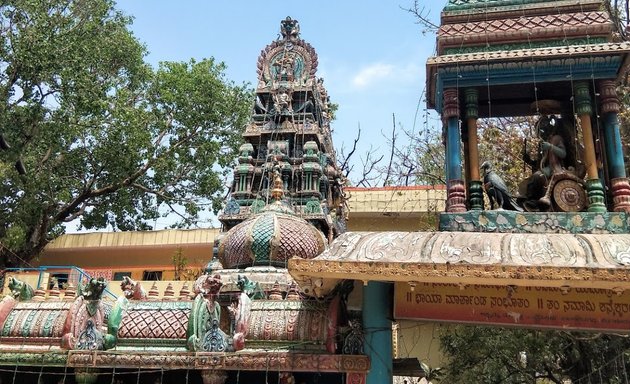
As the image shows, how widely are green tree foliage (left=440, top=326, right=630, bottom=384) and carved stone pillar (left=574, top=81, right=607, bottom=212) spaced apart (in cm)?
435

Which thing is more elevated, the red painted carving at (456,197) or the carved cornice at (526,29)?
the carved cornice at (526,29)

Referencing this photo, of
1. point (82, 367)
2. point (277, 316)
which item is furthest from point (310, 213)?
point (82, 367)

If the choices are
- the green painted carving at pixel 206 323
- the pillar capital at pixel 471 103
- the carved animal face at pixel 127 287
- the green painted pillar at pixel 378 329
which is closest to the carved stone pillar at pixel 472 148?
the pillar capital at pixel 471 103

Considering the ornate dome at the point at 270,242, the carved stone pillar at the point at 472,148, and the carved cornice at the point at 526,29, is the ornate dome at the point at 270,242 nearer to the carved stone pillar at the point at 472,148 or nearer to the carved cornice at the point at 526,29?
the carved stone pillar at the point at 472,148

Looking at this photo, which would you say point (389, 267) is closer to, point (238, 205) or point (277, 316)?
point (277, 316)

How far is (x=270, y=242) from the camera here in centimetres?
1111

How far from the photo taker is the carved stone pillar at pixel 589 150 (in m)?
8.38

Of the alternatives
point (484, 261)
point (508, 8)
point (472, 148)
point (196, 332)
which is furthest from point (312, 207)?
point (484, 261)

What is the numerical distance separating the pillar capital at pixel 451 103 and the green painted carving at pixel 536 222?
1.72 metres

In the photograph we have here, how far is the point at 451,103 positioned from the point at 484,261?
3481 mm

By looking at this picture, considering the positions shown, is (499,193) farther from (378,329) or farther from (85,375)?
(85,375)

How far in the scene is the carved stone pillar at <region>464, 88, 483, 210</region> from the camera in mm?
8992

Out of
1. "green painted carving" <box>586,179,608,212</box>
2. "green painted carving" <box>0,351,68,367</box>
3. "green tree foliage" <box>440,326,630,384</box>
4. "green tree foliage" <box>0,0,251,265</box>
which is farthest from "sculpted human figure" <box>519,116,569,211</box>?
"green tree foliage" <box>0,0,251,265</box>

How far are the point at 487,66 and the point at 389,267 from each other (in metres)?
4.22
